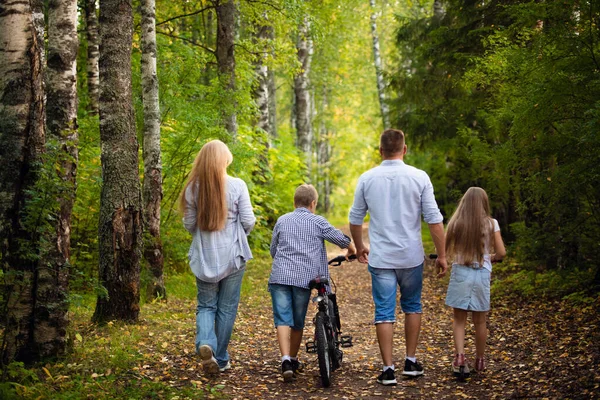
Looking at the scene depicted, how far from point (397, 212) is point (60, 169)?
10.00ft

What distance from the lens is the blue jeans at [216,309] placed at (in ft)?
20.0

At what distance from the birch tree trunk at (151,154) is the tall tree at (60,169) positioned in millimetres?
2623

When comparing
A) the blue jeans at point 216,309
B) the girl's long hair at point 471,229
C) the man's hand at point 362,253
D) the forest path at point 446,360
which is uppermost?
the girl's long hair at point 471,229

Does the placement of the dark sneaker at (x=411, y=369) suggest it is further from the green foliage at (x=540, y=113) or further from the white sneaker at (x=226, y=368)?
the green foliage at (x=540, y=113)

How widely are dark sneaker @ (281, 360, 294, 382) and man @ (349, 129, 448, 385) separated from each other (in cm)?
84

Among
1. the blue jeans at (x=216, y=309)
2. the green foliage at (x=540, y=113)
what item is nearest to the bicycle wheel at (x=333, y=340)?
the blue jeans at (x=216, y=309)

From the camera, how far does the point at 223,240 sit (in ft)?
19.8

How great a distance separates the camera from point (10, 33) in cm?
527

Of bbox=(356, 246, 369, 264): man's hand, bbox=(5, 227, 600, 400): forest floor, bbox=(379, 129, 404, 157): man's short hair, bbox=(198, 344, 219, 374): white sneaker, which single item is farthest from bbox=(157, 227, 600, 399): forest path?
bbox=(379, 129, 404, 157): man's short hair

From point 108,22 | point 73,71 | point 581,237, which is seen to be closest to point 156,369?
point 73,71

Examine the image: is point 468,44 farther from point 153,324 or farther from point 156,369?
point 156,369

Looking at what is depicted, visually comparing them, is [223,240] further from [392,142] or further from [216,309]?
[392,142]

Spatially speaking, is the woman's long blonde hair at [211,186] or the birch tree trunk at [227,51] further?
the birch tree trunk at [227,51]

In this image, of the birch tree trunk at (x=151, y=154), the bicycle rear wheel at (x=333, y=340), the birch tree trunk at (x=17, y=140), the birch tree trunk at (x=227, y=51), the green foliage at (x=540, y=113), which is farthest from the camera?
the birch tree trunk at (x=227, y=51)
